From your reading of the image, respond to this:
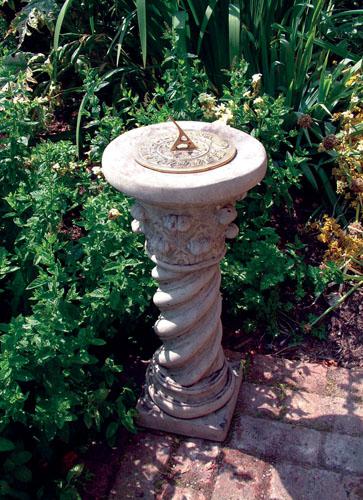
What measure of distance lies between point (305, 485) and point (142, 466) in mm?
697

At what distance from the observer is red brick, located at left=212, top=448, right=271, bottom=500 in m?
2.56

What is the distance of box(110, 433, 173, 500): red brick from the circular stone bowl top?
1.21m

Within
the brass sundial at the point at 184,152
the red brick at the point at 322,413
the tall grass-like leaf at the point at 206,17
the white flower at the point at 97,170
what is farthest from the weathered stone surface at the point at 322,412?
the tall grass-like leaf at the point at 206,17

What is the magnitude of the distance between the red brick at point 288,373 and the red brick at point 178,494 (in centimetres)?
71

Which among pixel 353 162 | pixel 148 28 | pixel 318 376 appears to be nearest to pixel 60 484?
pixel 318 376

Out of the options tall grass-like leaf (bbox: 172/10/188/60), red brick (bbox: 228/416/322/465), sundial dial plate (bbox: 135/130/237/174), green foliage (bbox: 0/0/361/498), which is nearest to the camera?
sundial dial plate (bbox: 135/130/237/174)

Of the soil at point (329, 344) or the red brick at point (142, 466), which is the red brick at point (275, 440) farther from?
the soil at point (329, 344)

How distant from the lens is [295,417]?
9.51ft

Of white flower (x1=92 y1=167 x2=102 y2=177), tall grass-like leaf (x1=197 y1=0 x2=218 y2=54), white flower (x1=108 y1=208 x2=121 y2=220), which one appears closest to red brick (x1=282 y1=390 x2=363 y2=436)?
white flower (x1=108 y1=208 x2=121 y2=220)

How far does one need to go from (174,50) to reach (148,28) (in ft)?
2.19

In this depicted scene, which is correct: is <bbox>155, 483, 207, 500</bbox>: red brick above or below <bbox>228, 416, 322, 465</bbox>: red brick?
above

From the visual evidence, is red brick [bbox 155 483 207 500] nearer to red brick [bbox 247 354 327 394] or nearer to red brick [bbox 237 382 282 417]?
red brick [bbox 237 382 282 417]

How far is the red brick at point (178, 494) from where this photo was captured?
101 inches

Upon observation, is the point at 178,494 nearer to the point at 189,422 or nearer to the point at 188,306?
the point at 189,422
